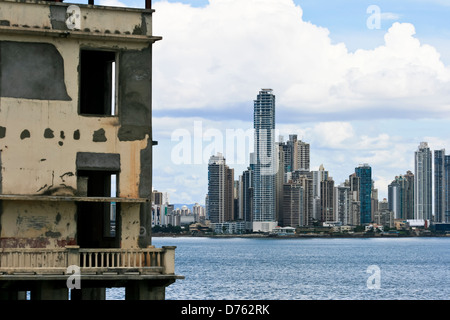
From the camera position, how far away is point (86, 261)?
26.7 meters

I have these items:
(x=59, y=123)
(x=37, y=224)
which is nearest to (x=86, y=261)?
(x=37, y=224)

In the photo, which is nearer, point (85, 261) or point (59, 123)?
point (85, 261)

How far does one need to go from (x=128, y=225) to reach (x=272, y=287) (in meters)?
85.7

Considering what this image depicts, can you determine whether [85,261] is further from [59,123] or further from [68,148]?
[59,123]

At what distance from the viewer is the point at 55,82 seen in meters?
27.1

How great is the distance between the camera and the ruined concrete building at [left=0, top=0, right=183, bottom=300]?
26047 mm

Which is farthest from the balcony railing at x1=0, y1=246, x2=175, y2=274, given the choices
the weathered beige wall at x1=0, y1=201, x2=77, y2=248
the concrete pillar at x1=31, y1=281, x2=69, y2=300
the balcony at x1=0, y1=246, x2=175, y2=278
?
the weathered beige wall at x1=0, y1=201, x2=77, y2=248

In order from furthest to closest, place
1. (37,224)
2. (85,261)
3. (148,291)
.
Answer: (37,224) < (148,291) < (85,261)

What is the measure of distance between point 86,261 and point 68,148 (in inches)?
131

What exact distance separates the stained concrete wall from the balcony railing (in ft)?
2.45

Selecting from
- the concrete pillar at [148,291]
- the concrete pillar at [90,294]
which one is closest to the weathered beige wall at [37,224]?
the concrete pillar at [148,291]

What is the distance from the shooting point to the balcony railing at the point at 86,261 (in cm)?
2539
